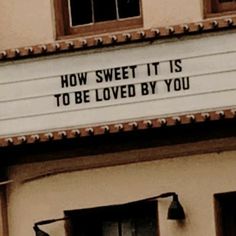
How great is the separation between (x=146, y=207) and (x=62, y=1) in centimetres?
189

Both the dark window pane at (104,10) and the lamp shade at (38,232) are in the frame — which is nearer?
the lamp shade at (38,232)

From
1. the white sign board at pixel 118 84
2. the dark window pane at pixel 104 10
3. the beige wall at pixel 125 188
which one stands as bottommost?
the beige wall at pixel 125 188

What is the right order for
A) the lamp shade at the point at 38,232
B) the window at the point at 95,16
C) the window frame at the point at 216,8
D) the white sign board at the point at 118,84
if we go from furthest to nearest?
the window at the point at 95,16 → the lamp shade at the point at 38,232 → the window frame at the point at 216,8 → the white sign board at the point at 118,84

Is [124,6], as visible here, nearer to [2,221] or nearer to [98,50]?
[98,50]

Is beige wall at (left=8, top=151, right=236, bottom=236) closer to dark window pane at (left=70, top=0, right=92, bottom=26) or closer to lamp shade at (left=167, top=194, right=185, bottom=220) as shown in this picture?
lamp shade at (left=167, top=194, right=185, bottom=220)

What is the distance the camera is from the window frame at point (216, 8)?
55.0 ft

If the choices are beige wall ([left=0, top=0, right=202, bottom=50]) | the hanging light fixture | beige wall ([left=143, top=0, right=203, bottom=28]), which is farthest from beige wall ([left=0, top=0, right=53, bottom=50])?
the hanging light fixture

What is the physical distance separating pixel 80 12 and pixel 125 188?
156 cm

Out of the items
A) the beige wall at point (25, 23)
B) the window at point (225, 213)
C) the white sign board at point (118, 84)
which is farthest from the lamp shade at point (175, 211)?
the beige wall at point (25, 23)

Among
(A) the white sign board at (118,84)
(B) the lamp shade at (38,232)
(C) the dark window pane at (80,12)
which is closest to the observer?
(A) the white sign board at (118,84)

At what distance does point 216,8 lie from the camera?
16.8m

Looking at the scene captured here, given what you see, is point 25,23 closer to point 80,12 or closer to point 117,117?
point 80,12

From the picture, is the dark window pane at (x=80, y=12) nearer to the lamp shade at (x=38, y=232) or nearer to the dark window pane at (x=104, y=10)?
the dark window pane at (x=104, y=10)

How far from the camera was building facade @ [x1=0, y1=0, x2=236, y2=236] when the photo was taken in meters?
16.6
